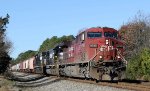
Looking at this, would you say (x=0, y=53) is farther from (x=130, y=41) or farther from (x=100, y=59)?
(x=100, y=59)

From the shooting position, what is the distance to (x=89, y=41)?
25.0 m

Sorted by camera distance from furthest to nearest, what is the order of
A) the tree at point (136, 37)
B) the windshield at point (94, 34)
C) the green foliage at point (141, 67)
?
1. the tree at point (136, 37)
2. the green foliage at point (141, 67)
3. the windshield at point (94, 34)

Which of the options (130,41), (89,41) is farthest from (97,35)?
(130,41)

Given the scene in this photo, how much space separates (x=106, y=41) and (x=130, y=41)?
2986cm

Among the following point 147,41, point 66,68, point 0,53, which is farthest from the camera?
point 0,53

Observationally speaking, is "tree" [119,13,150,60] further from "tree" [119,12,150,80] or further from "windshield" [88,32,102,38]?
"windshield" [88,32,102,38]

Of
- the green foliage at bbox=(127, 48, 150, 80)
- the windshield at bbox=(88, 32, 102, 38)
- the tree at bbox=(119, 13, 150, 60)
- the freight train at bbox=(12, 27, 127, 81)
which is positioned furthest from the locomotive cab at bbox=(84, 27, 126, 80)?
the tree at bbox=(119, 13, 150, 60)

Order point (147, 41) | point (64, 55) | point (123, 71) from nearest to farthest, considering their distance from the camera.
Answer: point (123, 71) < point (64, 55) < point (147, 41)

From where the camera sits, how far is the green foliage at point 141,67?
31497 mm

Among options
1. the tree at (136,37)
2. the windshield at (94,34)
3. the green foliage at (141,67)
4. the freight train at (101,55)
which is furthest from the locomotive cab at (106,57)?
the tree at (136,37)

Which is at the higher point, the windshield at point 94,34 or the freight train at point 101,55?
the windshield at point 94,34

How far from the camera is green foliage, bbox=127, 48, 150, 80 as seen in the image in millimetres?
31497

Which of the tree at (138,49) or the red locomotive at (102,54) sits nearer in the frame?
the red locomotive at (102,54)

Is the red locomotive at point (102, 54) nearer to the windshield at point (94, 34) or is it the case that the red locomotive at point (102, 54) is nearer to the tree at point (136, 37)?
the windshield at point (94, 34)
